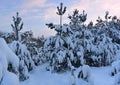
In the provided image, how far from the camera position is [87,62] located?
15039 millimetres

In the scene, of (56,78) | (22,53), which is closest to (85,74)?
(56,78)

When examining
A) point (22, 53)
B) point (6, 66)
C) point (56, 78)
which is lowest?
point (56, 78)

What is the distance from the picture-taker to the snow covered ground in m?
11.6

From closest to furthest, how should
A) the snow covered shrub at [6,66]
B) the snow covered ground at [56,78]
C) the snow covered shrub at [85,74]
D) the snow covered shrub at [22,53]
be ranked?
the snow covered shrub at [6,66] < the snow covered shrub at [85,74] < the snow covered ground at [56,78] < the snow covered shrub at [22,53]

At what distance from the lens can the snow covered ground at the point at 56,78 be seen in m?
11.6

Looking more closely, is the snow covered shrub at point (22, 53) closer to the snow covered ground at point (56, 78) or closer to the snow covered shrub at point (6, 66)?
the snow covered ground at point (56, 78)

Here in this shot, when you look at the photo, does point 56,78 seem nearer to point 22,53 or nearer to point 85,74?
point 85,74

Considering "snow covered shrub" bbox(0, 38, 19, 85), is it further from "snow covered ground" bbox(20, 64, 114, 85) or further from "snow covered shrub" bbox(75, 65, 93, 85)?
"snow covered ground" bbox(20, 64, 114, 85)

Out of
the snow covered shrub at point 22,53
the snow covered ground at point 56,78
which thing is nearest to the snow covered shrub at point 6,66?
the snow covered ground at point 56,78

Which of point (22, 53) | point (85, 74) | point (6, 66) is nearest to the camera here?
point (6, 66)

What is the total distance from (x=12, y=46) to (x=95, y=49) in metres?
4.34

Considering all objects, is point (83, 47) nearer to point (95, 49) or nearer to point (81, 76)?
point (95, 49)

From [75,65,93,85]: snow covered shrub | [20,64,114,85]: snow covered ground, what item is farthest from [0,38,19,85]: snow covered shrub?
→ [20,64,114,85]: snow covered ground

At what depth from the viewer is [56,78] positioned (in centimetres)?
1212
